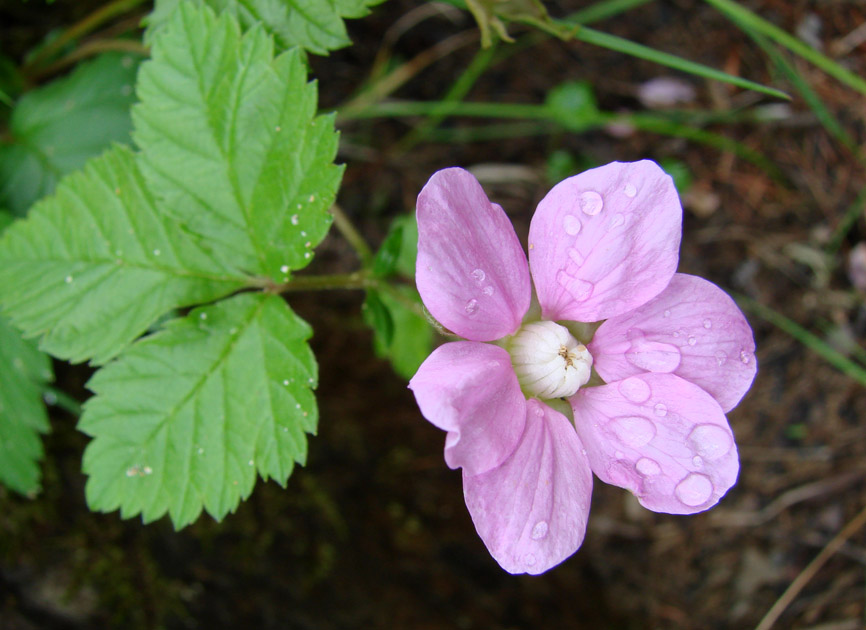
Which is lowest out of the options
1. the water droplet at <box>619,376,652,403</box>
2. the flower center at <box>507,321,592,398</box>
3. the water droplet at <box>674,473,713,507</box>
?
the water droplet at <box>674,473,713,507</box>

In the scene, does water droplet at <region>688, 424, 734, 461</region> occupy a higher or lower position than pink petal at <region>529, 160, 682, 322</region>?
lower

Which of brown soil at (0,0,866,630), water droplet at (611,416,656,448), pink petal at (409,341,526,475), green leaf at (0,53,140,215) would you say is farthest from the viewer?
brown soil at (0,0,866,630)

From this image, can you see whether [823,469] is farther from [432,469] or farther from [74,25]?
[74,25]

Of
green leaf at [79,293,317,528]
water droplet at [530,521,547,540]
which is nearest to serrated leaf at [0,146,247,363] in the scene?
green leaf at [79,293,317,528]

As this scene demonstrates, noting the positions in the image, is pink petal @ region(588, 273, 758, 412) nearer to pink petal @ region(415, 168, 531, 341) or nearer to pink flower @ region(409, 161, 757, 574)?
pink flower @ region(409, 161, 757, 574)

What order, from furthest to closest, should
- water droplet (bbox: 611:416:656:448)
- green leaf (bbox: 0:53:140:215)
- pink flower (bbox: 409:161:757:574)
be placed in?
green leaf (bbox: 0:53:140:215), water droplet (bbox: 611:416:656:448), pink flower (bbox: 409:161:757:574)

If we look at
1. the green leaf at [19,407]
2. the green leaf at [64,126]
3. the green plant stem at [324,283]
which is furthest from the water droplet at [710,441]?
the green leaf at [64,126]

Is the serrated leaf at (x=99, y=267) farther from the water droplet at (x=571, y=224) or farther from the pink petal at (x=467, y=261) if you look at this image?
the water droplet at (x=571, y=224)

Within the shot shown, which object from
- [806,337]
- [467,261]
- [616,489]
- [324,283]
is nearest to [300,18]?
[324,283]
